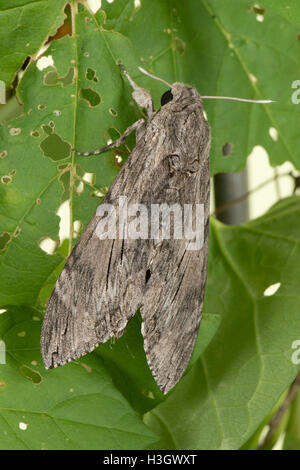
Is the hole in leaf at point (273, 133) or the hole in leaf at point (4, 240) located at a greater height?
the hole in leaf at point (273, 133)

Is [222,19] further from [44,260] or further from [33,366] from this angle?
[33,366]

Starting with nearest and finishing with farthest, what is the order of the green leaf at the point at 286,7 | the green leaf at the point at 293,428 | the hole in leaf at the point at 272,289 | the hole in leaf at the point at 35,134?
1. the green leaf at the point at 286,7
2. the hole in leaf at the point at 35,134
3. the hole in leaf at the point at 272,289
4. the green leaf at the point at 293,428

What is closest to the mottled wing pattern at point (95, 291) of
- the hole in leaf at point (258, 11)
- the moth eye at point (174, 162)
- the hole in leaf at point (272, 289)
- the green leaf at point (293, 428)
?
the moth eye at point (174, 162)

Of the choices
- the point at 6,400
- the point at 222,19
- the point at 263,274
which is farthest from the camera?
the point at 263,274

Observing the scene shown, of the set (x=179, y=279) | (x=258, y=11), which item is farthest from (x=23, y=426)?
(x=258, y=11)

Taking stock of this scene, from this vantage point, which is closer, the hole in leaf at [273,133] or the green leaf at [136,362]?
the green leaf at [136,362]

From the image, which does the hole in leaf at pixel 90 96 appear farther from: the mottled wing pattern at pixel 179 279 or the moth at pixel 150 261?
the mottled wing pattern at pixel 179 279
